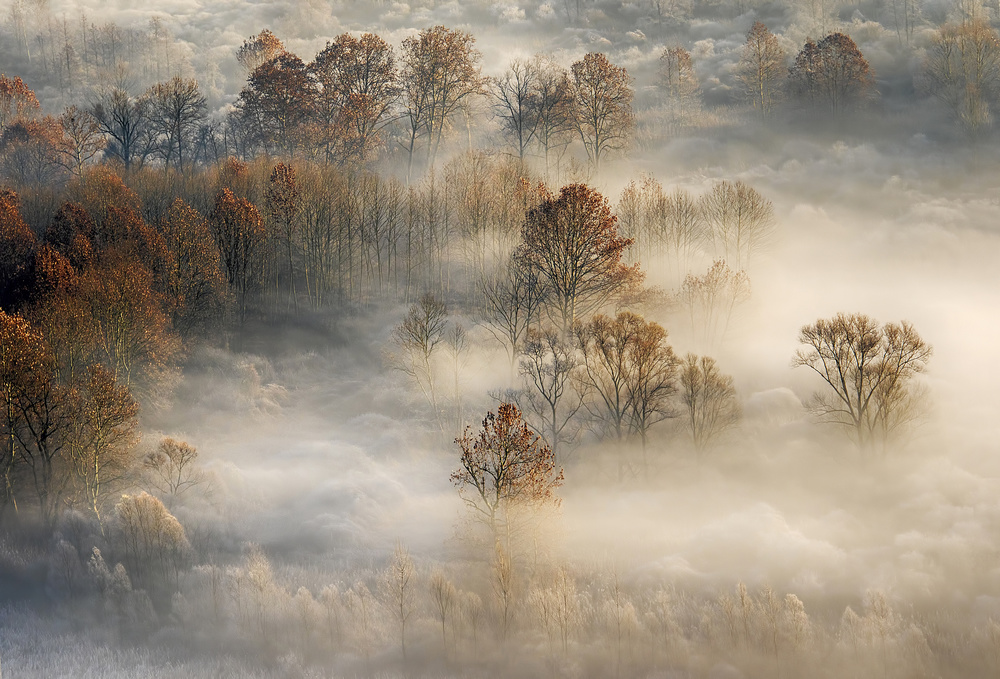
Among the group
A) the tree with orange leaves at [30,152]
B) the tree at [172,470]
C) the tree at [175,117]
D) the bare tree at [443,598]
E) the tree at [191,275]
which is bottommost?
the bare tree at [443,598]

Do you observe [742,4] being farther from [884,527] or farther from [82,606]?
[82,606]

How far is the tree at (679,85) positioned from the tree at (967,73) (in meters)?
29.2

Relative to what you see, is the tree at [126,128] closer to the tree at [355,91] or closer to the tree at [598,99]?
the tree at [355,91]

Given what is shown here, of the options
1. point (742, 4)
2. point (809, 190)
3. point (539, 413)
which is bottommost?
point (539, 413)

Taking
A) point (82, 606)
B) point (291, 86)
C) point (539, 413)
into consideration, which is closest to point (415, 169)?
point (291, 86)

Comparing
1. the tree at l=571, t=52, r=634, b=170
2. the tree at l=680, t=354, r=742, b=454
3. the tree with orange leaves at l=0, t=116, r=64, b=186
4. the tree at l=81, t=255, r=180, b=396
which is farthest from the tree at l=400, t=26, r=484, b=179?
the tree at l=680, t=354, r=742, b=454

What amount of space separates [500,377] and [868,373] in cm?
2527

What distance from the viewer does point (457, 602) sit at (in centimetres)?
4322

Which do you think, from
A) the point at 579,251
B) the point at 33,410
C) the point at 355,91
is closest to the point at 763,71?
the point at 355,91

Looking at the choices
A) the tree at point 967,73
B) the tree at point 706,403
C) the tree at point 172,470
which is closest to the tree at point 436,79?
the tree at point 706,403

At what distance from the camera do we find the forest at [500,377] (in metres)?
42.6

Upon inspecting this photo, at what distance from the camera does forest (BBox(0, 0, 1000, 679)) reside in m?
42.6

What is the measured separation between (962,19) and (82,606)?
5326 inches

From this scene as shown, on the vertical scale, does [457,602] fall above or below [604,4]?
below
